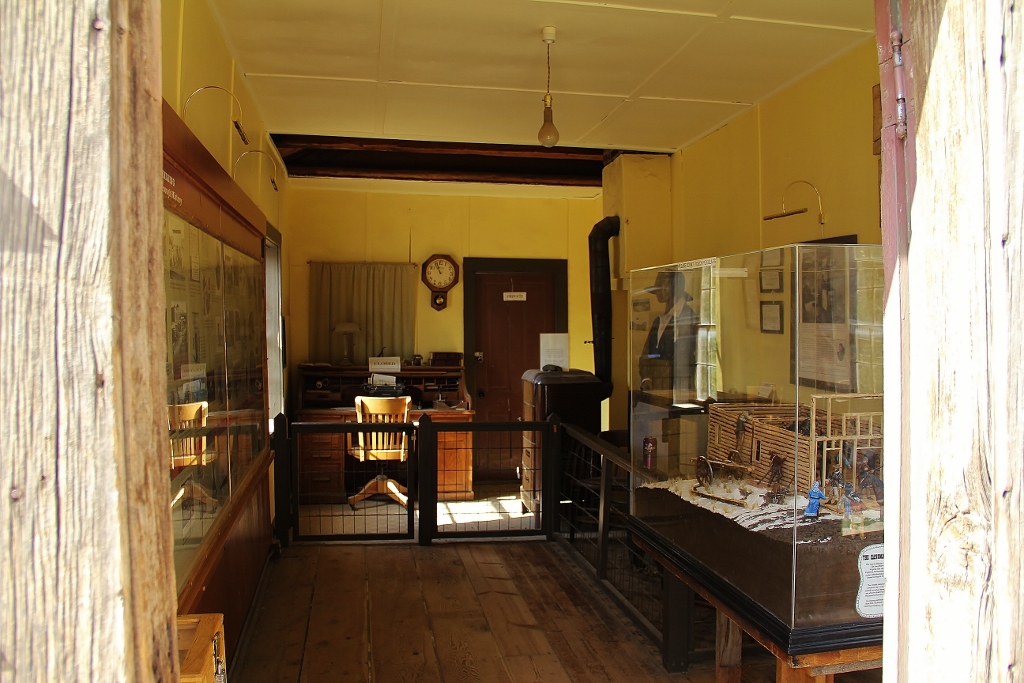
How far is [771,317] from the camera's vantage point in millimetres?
2484

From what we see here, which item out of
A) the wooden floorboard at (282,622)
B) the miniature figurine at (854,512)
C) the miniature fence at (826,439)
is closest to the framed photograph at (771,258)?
the miniature fence at (826,439)

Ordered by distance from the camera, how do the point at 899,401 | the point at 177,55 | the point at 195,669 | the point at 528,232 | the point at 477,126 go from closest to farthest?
the point at 899,401 → the point at 195,669 → the point at 177,55 → the point at 477,126 → the point at 528,232

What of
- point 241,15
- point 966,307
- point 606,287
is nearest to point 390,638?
point 241,15

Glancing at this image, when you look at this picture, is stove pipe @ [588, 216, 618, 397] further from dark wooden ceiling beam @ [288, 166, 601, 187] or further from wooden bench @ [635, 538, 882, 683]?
wooden bench @ [635, 538, 882, 683]

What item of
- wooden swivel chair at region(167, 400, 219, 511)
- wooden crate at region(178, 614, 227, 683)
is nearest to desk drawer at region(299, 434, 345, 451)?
wooden swivel chair at region(167, 400, 219, 511)

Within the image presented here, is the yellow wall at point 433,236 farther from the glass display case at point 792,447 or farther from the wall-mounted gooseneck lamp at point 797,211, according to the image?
the glass display case at point 792,447

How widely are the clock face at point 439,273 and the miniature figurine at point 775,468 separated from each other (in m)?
5.91

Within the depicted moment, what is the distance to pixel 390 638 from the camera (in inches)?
142

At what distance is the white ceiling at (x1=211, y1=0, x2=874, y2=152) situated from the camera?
132 inches

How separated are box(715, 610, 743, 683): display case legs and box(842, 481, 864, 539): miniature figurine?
94cm

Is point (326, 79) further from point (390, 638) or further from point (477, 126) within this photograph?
point (390, 638)

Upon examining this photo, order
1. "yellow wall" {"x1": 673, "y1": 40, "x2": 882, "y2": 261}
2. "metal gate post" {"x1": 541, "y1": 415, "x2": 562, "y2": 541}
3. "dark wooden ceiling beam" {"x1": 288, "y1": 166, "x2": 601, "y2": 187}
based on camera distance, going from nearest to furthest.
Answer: "yellow wall" {"x1": 673, "y1": 40, "x2": 882, "y2": 261} → "metal gate post" {"x1": 541, "y1": 415, "x2": 562, "y2": 541} → "dark wooden ceiling beam" {"x1": 288, "y1": 166, "x2": 601, "y2": 187}

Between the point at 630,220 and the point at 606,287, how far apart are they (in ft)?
2.04

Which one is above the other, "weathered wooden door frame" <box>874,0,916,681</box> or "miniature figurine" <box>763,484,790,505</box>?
"weathered wooden door frame" <box>874,0,916,681</box>
